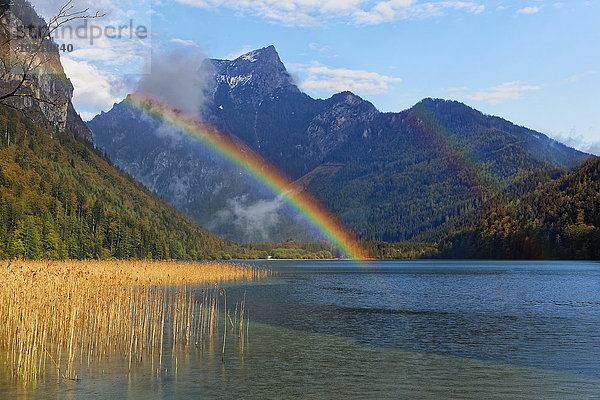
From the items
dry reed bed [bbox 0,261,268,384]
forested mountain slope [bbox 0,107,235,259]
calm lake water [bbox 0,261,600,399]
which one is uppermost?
forested mountain slope [bbox 0,107,235,259]

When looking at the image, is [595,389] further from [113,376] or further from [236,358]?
[113,376]

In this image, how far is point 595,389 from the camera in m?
19.0

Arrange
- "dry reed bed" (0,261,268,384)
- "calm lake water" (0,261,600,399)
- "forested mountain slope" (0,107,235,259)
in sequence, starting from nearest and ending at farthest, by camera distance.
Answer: "calm lake water" (0,261,600,399) < "dry reed bed" (0,261,268,384) < "forested mountain slope" (0,107,235,259)

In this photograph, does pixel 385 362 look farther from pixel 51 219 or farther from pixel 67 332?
pixel 51 219

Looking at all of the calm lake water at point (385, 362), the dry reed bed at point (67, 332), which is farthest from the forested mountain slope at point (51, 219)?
the calm lake water at point (385, 362)

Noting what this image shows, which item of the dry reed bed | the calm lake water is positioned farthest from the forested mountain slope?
the calm lake water

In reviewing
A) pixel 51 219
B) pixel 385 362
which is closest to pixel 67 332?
pixel 385 362

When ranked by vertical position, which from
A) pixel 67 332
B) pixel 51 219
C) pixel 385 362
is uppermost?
pixel 51 219

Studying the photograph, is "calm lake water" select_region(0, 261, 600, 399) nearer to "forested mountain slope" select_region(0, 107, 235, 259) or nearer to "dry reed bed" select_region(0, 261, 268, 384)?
"dry reed bed" select_region(0, 261, 268, 384)

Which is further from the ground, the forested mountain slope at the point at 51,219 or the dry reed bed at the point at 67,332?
the forested mountain slope at the point at 51,219

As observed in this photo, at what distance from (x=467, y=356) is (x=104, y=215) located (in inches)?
6175

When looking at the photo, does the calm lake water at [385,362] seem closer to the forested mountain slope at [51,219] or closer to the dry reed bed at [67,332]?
the dry reed bed at [67,332]

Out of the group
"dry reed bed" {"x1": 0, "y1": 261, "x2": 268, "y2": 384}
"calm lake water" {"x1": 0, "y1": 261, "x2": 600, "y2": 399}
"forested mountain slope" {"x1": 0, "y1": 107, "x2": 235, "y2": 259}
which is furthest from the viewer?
"forested mountain slope" {"x1": 0, "y1": 107, "x2": 235, "y2": 259}

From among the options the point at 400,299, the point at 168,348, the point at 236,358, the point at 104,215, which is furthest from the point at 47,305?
the point at 104,215
